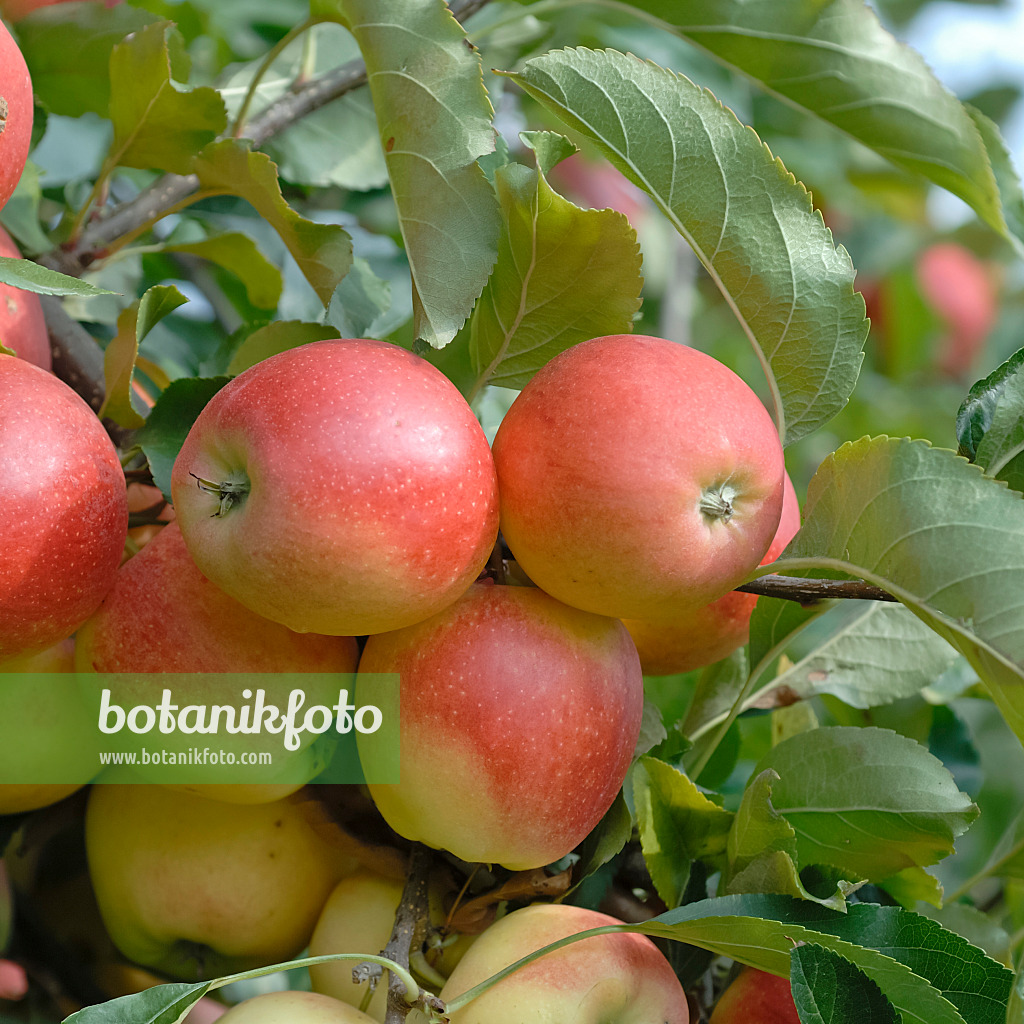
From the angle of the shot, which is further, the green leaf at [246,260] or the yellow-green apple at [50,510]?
the green leaf at [246,260]

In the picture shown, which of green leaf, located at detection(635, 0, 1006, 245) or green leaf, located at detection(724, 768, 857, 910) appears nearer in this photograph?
green leaf, located at detection(724, 768, 857, 910)

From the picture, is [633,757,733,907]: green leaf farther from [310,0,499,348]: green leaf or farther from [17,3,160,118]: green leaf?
[17,3,160,118]: green leaf

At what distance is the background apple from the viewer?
564 millimetres

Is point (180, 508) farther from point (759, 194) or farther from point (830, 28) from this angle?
point (830, 28)

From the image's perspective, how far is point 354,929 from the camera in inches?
27.1

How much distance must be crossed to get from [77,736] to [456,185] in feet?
1.47

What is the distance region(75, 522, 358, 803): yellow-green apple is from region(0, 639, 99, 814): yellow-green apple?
7 centimetres

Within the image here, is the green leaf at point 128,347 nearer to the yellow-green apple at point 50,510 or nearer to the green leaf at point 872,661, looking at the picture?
the yellow-green apple at point 50,510

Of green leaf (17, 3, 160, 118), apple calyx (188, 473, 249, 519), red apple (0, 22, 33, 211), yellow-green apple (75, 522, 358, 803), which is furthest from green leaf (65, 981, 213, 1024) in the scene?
green leaf (17, 3, 160, 118)

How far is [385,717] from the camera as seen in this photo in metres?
0.59

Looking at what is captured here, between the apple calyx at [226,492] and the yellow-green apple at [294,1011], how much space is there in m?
0.28

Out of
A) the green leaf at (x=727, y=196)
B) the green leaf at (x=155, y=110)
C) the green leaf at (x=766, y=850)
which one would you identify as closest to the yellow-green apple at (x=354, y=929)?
the green leaf at (x=766, y=850)

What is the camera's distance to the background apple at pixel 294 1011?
22.2 inches

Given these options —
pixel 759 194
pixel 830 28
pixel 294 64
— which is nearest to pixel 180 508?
pixel 759 194
